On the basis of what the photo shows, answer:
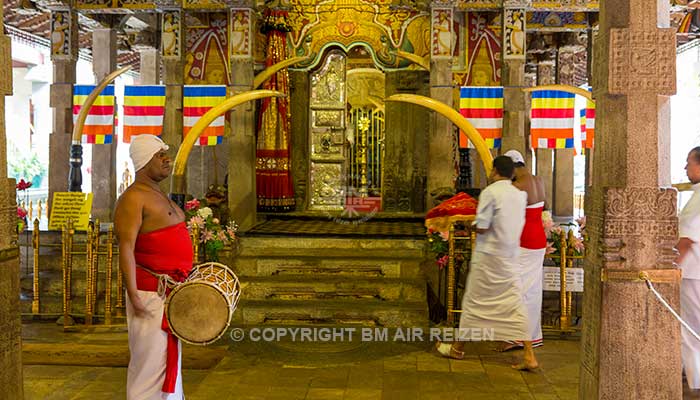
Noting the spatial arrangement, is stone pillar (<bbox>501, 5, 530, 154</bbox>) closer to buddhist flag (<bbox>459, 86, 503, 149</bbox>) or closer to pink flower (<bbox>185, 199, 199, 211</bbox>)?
buddhist flag (<bbox>459, 86, 503, 149</bbox>)

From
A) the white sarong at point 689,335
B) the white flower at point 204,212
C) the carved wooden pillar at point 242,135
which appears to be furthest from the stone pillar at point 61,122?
the white sarong at point 689,335

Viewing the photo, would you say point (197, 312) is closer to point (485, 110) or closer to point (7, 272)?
point (7, 272)

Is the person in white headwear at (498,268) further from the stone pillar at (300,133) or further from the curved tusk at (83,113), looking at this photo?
the curved tusk at (83,113)

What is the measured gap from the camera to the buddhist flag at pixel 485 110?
37.3 ft

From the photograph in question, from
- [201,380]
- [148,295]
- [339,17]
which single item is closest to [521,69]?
[339,17]

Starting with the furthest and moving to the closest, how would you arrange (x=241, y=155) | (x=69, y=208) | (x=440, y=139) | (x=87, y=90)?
(x=87, y=90) → (x=440, y=139) → (x=241, y=155) → (x=69, y=208)

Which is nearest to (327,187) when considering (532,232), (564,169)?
(532,232)

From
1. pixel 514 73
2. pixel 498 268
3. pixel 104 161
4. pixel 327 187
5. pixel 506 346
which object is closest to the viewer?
pixel 498 268

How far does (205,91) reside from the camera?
11.7 m

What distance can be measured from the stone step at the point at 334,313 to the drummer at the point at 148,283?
3.64m

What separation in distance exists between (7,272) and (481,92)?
871 cm

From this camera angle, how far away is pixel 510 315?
612 cm

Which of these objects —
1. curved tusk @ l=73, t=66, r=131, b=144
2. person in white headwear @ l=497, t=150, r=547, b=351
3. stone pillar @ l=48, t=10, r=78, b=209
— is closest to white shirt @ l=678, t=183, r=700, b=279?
person in white headwear @ l=497, t=150, r=547, b=351

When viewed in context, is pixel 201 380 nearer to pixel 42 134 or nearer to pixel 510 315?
pixel 510 315
